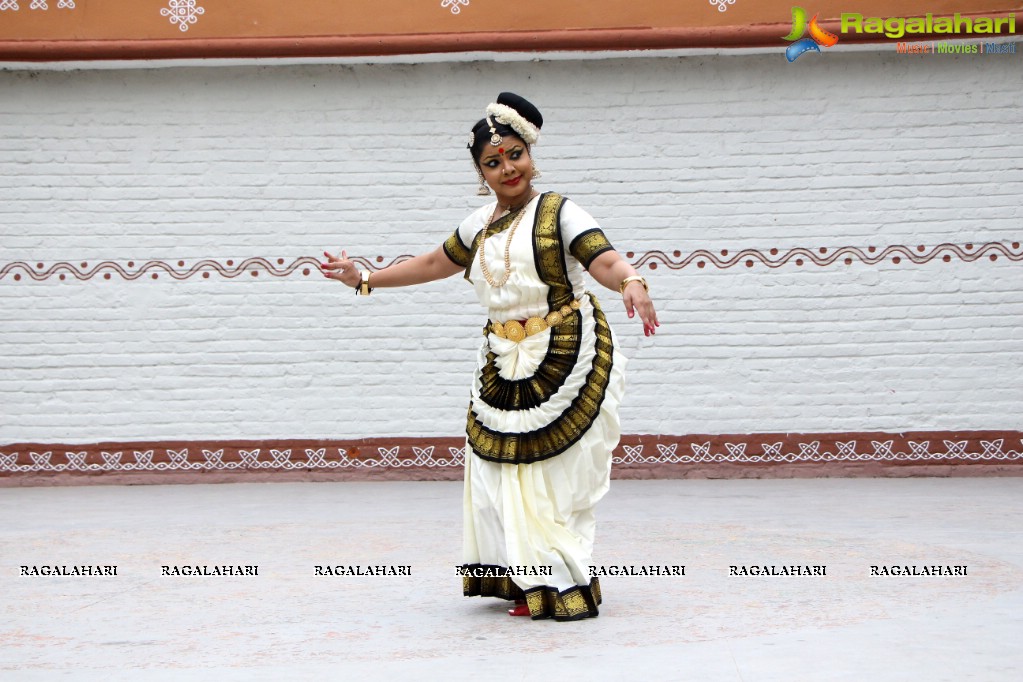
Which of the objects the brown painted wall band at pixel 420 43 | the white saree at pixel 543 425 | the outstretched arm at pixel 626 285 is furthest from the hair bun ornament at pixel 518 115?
the brown painted wall band at pixel 420 43

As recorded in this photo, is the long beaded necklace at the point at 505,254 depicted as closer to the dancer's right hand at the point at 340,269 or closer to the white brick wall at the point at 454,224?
the dancer's right hand at the point at 340,269

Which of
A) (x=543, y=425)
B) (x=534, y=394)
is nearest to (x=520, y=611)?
(x=543, y=425)

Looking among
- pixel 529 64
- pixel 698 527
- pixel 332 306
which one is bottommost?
pixel 698 527

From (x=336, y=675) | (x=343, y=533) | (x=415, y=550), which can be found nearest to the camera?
(x=336, y=675)

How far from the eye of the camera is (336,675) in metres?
4.00

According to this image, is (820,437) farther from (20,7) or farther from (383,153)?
(20,7)

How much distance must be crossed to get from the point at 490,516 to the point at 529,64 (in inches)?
199

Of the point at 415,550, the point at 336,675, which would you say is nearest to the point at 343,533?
the point at 415,550

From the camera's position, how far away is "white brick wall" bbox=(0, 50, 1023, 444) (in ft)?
30.6

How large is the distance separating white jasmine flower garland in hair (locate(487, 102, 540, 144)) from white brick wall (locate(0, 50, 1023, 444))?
4.33 m

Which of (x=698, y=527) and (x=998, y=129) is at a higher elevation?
(x=998, y=129)

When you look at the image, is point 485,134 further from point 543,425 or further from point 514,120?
point 543,425

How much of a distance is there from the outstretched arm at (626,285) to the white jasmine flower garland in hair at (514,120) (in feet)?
1.80

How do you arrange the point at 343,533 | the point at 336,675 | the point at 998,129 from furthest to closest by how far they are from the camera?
the point at 998,129 → the point at 343,533 → the point at 336,675
